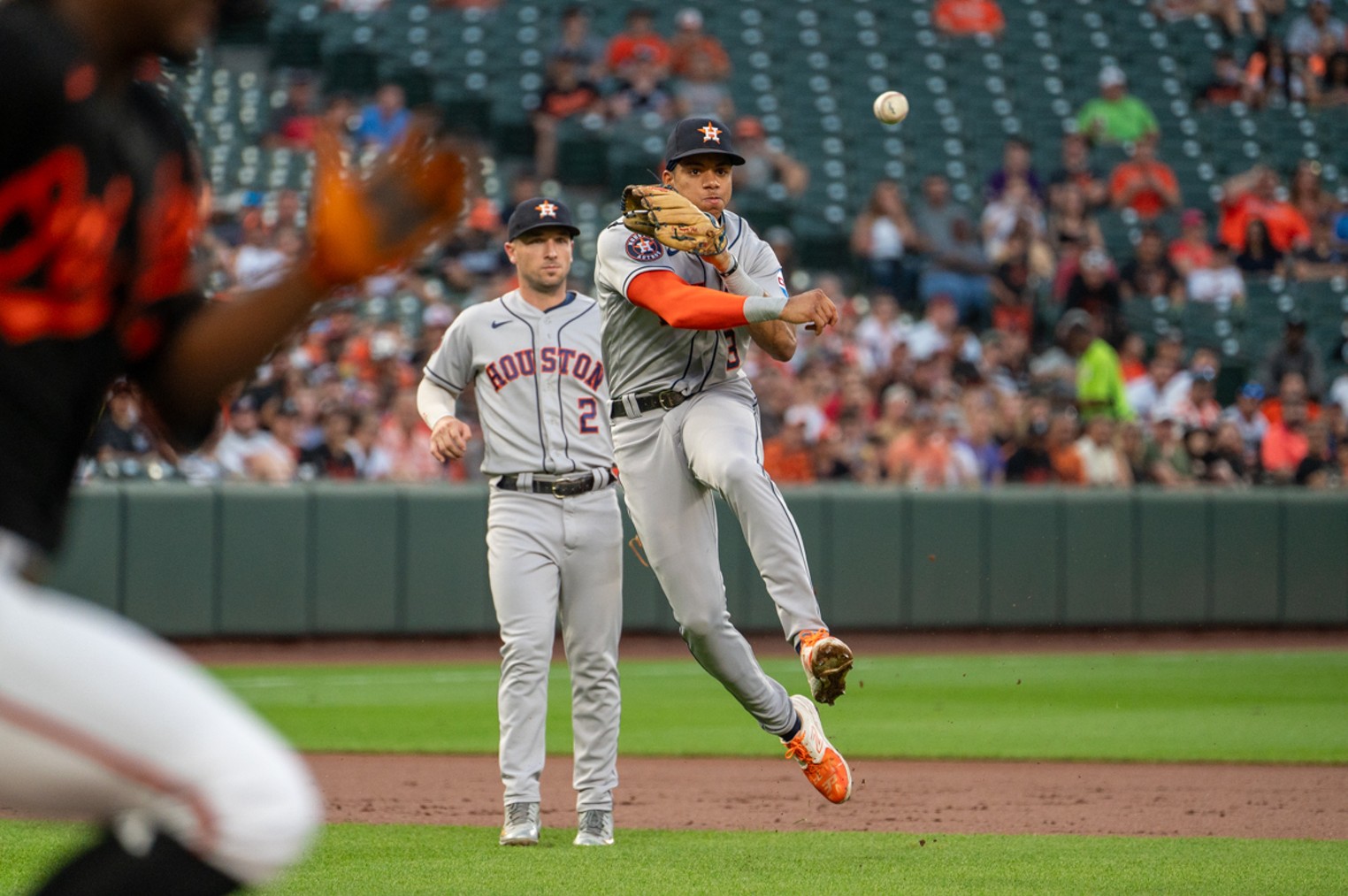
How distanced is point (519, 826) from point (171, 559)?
7.11m

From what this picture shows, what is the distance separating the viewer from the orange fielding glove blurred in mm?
2209

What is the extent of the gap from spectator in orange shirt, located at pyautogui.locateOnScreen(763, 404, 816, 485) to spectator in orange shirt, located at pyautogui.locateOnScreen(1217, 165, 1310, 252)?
5.87 m

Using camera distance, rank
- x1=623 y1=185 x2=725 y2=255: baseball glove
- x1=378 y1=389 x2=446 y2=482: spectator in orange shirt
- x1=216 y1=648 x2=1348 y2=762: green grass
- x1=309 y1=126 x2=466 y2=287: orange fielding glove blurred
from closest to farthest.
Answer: x1=309 y1=126 x2=466 y2=287: orange fielding glove blurred → x1=623 y1=185 x2=725 y2=255: baseball glove → x1=216 y1=648 x2=1348 y2=762: green grass → x1=378 y1=389 x2=446 y2=482: spectator in orange shirt

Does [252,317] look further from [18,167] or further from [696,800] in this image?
[696,800]

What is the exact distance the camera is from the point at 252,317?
2.25 m

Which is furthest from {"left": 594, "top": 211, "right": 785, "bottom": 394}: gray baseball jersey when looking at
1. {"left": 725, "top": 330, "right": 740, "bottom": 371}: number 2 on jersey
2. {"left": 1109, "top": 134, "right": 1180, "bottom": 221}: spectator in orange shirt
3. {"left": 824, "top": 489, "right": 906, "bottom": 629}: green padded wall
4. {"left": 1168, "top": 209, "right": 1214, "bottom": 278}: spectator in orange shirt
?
{"left": 1109, "top": 134, "right": 1180, "bottom": 221}: spectator in orange shirt

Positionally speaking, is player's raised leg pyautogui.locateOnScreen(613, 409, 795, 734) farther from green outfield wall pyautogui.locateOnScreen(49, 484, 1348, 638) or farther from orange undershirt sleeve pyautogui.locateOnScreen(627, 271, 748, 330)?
green outfield wall pyautogui.locateOnScreen(49, 484, 1348, 638)

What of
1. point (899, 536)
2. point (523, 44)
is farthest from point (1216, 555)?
point (523, 44)

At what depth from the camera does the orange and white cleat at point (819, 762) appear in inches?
222

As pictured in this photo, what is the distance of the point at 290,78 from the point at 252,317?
17003 millimetres

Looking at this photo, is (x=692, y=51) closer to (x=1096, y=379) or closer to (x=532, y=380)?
(x=1096, y=379)

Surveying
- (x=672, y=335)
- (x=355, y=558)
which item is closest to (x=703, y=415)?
(x=672, y=335)

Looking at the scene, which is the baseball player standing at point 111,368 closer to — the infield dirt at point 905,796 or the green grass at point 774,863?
the green grass at point 774,863

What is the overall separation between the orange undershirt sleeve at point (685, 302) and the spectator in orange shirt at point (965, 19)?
630 inches
